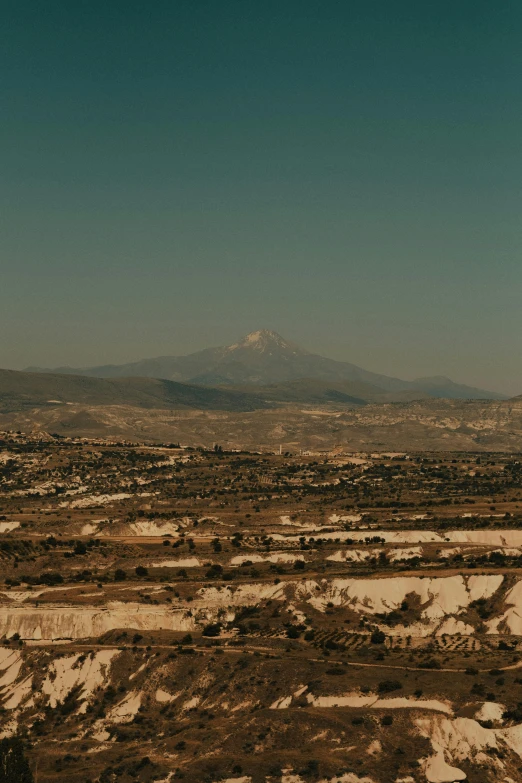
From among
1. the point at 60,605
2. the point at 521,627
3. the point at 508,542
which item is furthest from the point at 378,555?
the point at 60,605

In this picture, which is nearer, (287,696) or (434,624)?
(287,696)

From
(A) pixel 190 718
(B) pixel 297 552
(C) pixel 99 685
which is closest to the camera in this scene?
(A) pixel 190 718

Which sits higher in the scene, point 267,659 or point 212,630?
point 267,659

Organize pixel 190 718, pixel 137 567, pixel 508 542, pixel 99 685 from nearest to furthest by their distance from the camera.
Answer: pixel 190 718
pixel 99 685
pixel 137 567
pixel 508 542

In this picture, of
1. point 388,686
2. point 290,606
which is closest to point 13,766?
point 388,686

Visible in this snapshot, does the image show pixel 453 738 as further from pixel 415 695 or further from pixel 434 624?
pixel 434 624

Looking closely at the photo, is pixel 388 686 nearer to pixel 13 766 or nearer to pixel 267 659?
pixel 267 659
